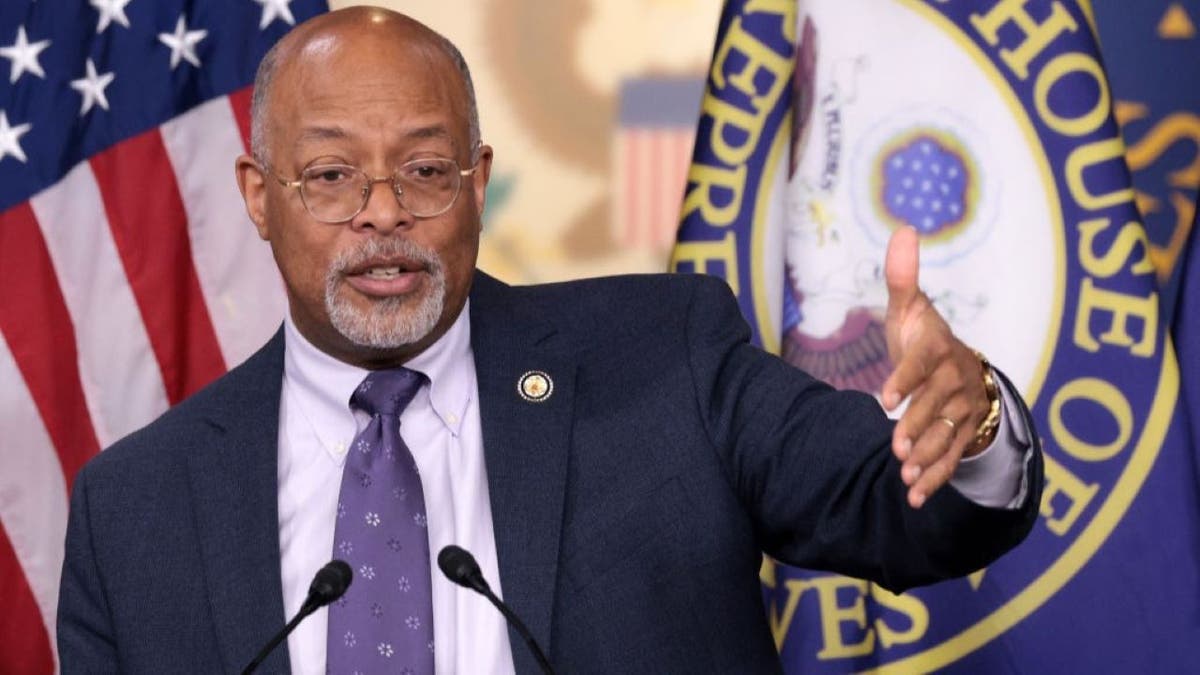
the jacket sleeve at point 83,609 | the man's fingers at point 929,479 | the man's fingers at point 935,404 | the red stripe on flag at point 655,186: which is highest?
the red stripe on flag at point 655,186

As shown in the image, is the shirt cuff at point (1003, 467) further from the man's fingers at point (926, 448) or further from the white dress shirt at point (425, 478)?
the white dress shirt at point (425, 478)

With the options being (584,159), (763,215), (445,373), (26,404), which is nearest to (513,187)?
(584,159)

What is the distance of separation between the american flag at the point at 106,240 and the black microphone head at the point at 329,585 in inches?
76.5

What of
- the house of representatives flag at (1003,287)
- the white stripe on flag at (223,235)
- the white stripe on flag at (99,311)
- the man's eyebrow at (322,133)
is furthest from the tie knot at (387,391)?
the white stripe on flag at (99,311)

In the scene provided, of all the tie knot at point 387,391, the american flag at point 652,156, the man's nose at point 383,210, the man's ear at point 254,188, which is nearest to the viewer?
the man's nose at point 383,210

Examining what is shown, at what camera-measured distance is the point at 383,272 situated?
2.28m

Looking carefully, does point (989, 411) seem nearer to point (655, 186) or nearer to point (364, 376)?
point (364, 376)

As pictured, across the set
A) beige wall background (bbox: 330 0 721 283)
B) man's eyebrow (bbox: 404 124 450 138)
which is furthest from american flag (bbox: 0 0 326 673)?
man's eyebrow (bbox: 404 124 450 138)

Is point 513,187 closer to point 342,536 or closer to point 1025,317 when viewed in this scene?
point 1025,317

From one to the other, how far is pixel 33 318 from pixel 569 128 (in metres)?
1.27

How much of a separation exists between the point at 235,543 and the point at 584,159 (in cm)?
171

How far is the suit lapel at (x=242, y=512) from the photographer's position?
2.23 meters

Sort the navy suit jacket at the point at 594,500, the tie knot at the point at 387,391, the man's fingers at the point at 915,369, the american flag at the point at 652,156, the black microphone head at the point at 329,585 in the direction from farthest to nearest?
the american flag at the point at 652,156 < the tie knot at the point at 387,391 < the navy suit jacket at the point at 594,500 < the black microphone head at the point at 329,585 < the man's fingers at the point at 915,369

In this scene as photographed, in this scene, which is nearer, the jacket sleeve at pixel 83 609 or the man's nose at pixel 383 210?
the man's nose at pixel 383 210
